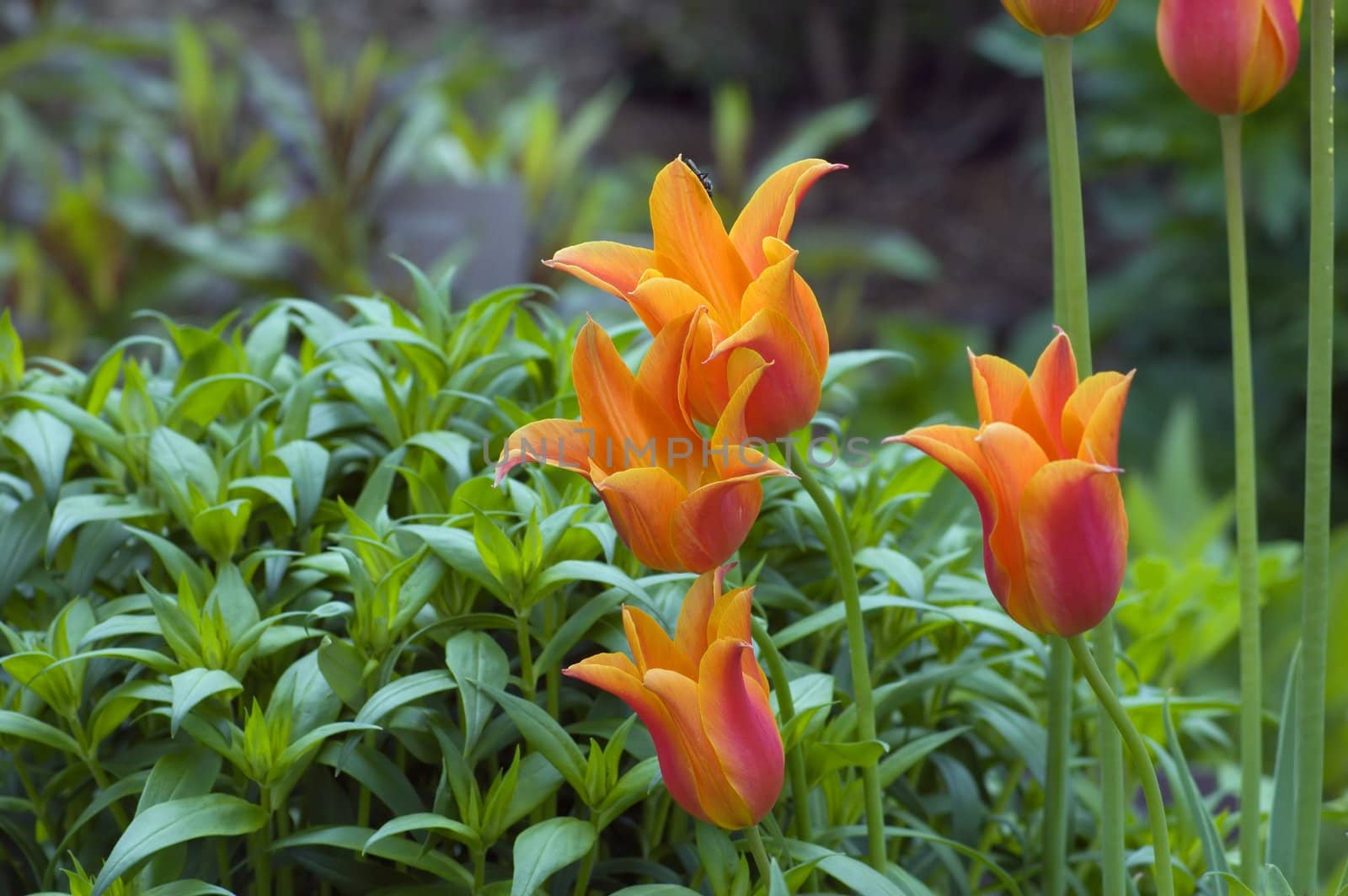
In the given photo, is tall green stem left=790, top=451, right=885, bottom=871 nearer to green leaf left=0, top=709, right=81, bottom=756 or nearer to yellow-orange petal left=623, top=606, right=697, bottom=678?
yellow-orange petal left=623, top=606, right=697, bottom=678

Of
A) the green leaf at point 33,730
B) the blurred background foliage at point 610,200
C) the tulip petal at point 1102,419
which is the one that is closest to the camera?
the tulip petal at point 1102,419

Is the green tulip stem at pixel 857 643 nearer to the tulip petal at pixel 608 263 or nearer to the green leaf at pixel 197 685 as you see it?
the tulip petal at pixel 608 263

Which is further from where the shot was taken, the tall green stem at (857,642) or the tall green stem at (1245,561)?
the tall green stem at (1245,561)

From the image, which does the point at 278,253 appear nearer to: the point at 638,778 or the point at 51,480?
the point at 51,480

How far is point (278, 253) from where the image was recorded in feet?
7.72

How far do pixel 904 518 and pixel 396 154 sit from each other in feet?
6.73

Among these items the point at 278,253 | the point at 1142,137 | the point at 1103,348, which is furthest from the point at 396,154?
the point at 1103,348

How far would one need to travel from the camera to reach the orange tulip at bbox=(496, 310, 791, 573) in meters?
0.41

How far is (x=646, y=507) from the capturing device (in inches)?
16.3

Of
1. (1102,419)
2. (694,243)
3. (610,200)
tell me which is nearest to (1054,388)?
(1102,419)

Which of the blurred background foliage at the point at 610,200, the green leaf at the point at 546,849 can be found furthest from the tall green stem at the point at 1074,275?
the blurred background foliage at the point at 610,200

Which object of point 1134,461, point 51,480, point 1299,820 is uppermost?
point 51,480

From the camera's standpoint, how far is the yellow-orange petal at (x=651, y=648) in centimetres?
44

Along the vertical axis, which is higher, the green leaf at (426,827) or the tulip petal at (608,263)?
the tulip petal at (608,263)
